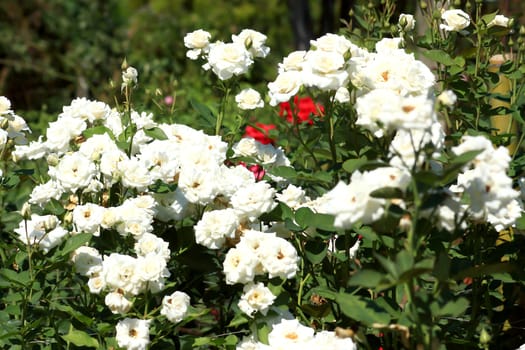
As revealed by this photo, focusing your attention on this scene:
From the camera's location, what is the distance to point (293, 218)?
2.13m

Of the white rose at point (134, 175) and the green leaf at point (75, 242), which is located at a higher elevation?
the white rose at point (134, 175)

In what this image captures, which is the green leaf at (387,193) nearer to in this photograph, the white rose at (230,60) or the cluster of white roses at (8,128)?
the white rose at (230,60)

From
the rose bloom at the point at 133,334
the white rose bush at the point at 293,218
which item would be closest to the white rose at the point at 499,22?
the white rose bush at the point at 293,218

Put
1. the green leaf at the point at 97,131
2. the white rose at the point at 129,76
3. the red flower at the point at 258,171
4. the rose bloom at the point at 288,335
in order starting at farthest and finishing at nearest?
the red flower at the point at 258,171, the green leaf at the point at 97,131, the white rose at the point at 129,76, the rose bloom at the point at 288,335

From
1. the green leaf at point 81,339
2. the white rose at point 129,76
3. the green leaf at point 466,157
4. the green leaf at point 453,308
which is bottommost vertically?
the green leaf at point 81,339

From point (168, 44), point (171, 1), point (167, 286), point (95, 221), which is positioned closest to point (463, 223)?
point (167, 286)

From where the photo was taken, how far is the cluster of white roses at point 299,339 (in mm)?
1730

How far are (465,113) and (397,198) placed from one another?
929 mm

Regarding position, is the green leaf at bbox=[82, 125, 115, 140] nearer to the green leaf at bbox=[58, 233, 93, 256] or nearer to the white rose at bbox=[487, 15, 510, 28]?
the green leaf at bbox=[58, 233, 93, 256]

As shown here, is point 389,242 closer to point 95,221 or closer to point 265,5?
point 95,221

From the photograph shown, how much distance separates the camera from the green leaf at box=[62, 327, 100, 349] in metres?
1.98

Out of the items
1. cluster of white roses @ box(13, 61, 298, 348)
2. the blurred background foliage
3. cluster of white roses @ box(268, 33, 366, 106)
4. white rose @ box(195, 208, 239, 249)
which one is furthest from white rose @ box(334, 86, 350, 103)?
the blurred background foliage

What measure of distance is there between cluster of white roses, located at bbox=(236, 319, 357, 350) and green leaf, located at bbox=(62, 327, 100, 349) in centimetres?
40

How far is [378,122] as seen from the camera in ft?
5.26
